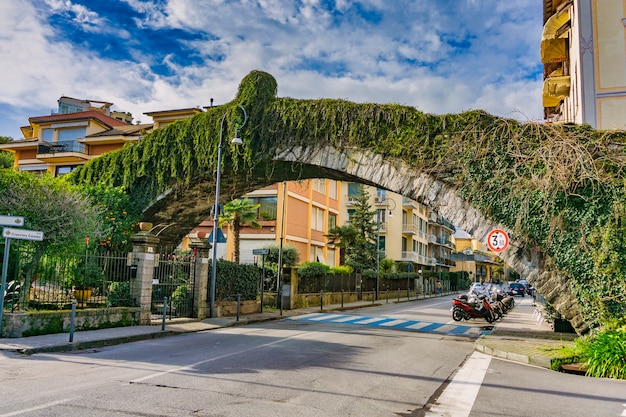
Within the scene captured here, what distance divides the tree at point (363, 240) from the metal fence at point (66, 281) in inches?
1058

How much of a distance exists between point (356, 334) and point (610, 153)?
28.5 feet

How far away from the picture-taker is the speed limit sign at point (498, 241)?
13828 millimetres

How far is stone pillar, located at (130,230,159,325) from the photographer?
50.8ft

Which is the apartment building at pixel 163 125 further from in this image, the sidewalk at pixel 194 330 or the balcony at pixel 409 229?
the sidewalk at pixel 194 330

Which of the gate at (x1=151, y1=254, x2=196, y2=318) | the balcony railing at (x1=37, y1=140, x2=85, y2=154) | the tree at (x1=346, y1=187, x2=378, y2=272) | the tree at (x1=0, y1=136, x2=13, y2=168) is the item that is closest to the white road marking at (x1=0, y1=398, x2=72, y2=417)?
the gate at (x1=151, y1=254, x2=196, y2=318)

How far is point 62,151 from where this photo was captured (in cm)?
3922

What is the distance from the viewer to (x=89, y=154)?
130ft

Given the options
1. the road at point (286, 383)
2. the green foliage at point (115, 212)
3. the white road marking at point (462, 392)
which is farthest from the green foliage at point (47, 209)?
the white road marking at point (462, 392)

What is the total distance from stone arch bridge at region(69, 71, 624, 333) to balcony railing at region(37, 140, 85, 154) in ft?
→ 59.6

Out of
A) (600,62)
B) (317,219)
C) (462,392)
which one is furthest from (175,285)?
Answer: (317,219)

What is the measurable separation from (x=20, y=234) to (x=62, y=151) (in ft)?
104

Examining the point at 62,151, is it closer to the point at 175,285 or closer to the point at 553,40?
the point at 175,285

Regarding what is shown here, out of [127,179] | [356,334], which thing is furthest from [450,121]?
[127,179]

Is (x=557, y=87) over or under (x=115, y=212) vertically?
over
